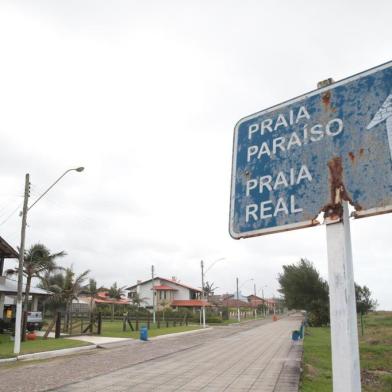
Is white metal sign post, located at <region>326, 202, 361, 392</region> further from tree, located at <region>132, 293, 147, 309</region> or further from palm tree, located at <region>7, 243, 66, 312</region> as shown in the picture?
tree, located at <region>132, 293, 147, 309</region>

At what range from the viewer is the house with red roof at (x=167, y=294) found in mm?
67981

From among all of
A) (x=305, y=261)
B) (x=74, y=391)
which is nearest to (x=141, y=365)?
(x=74, y=391)

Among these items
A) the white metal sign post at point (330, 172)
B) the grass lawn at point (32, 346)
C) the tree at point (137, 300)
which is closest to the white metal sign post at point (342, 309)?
the white metal sign post at point (330, 172)

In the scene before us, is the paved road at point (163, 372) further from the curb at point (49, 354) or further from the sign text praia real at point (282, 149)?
the sign text praia real at point (282, 149)

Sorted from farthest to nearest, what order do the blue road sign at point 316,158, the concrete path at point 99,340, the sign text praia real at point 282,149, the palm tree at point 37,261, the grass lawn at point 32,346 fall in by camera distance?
the palm tree at point 37,261, the concrete path at point 99,340, the grass lawn at point 32,346, the sign text praia real at point 282,149, the blue road sign at point 316,158

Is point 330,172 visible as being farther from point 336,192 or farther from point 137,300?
point 137,300

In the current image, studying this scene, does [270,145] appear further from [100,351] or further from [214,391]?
[100,351]

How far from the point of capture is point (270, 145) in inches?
86.7

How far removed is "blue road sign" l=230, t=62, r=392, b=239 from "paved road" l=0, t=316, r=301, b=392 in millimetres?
9415

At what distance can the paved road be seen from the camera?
35.6 feet

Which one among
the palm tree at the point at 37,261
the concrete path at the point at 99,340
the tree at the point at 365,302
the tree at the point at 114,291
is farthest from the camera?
the tree at the point at 114,291

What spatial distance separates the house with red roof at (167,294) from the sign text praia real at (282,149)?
219 ft

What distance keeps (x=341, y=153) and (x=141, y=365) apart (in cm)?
1461

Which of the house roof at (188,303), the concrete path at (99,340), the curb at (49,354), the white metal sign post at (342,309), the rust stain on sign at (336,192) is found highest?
the rust stain on sign at (336,192)
